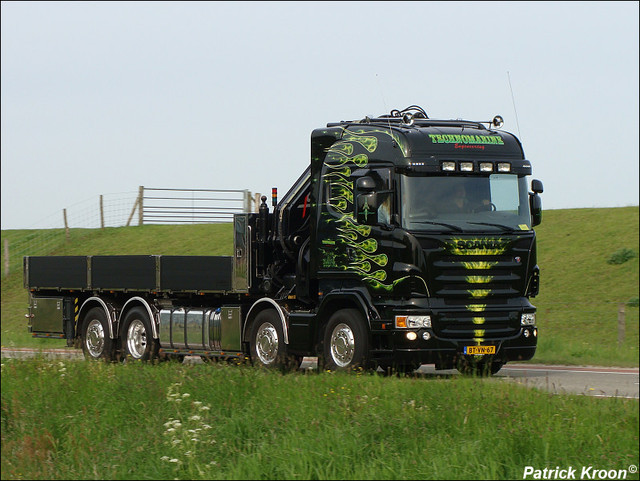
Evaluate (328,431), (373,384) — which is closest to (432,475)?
(328,431)

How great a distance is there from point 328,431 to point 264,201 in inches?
320

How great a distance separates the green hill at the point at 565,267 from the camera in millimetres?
27938

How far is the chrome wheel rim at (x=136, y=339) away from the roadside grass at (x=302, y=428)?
657 centimetres

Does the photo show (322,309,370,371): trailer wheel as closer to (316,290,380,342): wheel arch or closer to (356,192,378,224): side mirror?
(316,290,380,342): wheel arch

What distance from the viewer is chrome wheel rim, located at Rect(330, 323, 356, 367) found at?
1455 cm

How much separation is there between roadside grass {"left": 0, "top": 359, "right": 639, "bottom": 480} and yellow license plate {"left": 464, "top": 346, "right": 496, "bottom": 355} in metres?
2.35

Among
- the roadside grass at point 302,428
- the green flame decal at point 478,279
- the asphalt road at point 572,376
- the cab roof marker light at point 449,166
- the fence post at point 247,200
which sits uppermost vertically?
the fence post at point 247,200

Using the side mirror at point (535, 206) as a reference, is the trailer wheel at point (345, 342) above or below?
below

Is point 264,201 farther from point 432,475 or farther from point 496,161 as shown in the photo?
point 432,475

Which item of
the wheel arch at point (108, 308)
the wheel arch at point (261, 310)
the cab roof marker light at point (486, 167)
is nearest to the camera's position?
the cab roof marker light at point (486, 167)

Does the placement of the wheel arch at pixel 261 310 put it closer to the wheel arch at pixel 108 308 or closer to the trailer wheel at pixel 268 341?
the trailer wheel at pixel 268 341

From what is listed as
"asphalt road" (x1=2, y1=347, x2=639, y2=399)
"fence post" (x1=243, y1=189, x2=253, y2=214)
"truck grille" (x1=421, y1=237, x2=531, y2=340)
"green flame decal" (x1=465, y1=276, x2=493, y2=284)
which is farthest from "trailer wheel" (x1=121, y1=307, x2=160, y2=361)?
"fence post" (x1=243, y1=189, x2=253, y2=214)

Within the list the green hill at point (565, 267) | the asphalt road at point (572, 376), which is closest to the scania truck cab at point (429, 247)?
the asphalt road at point (572, 376)

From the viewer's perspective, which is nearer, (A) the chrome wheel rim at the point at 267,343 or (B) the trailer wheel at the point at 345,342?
(B) the trailer wheel at the point at 345,342
